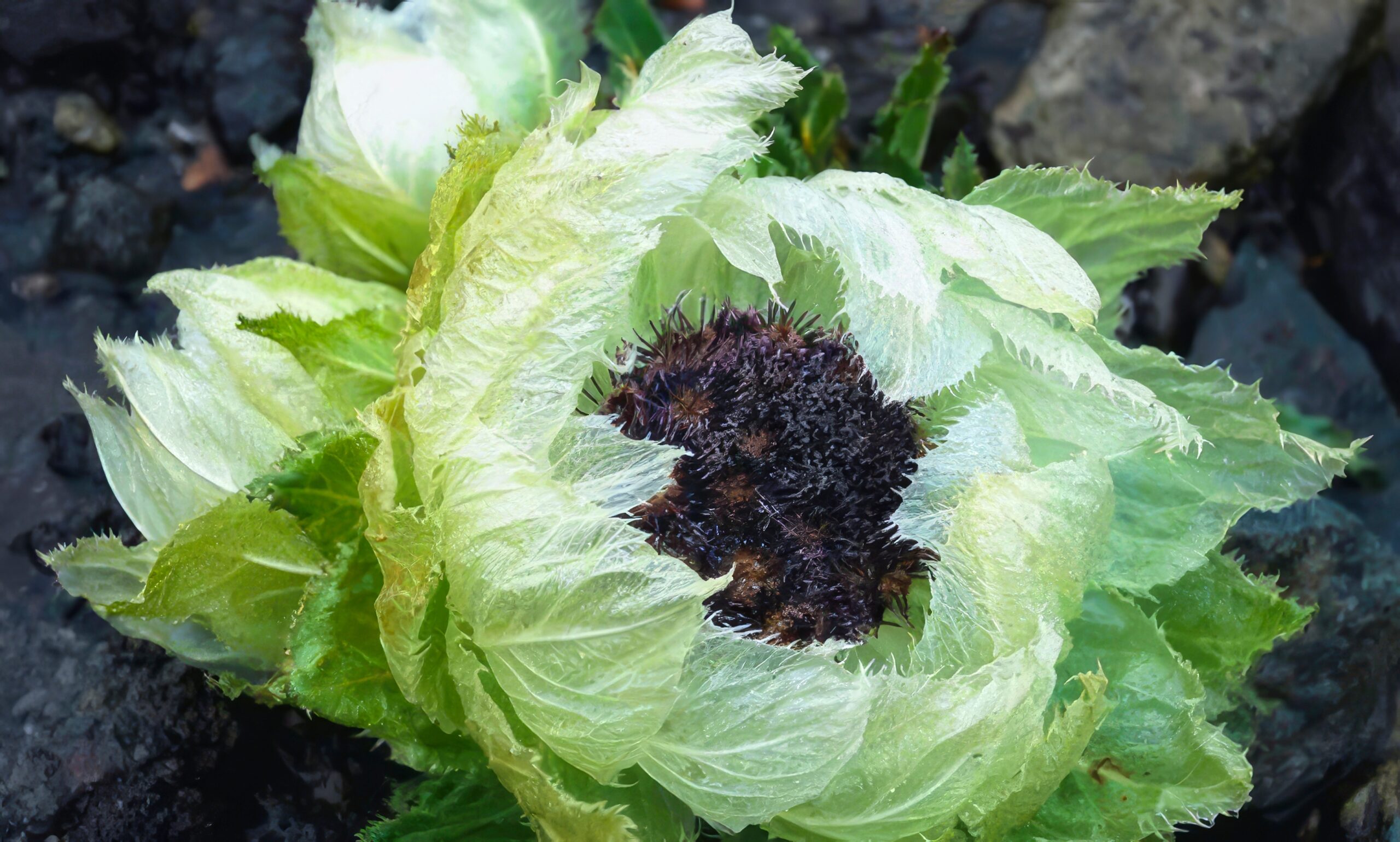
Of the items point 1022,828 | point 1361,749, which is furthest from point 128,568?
point 1361,749

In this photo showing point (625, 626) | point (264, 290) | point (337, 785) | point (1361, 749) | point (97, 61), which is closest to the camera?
point (625, 626)

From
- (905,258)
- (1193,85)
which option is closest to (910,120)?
(1193,85)

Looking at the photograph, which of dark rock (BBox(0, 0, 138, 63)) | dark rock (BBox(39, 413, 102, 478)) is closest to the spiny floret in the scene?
dark rock (BBox(39, 413, 102, 478))

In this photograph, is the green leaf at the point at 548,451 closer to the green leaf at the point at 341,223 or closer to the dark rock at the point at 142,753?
the green leaf at the point at 341,223

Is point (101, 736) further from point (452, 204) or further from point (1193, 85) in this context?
point (1193, 85)

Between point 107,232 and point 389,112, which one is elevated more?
point 389,112

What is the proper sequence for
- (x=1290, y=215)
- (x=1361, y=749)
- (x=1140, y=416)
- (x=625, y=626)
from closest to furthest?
(x=625, y=626) → (x=1140, y=416) → (x=1361, y=749) → (x=1290, y=215)

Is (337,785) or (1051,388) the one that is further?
(337,785)

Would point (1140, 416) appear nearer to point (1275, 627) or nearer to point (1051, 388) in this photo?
point (1051, 388)
